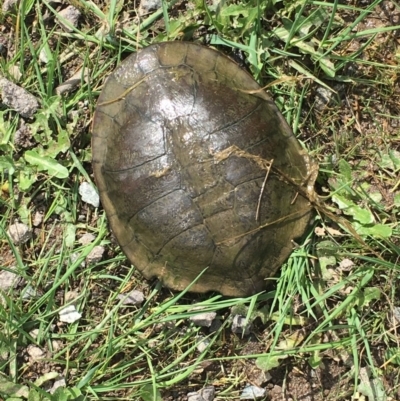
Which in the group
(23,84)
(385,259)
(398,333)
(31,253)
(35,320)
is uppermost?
(23,84)

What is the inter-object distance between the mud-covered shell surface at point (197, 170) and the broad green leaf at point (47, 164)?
0.22m

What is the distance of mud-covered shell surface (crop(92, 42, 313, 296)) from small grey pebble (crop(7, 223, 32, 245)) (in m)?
0.47

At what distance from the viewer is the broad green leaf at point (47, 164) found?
3469 millimetres

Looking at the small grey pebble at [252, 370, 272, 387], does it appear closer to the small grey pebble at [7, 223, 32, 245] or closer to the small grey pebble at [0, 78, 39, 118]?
the small grey pebble at [7, 223, 32, 245]

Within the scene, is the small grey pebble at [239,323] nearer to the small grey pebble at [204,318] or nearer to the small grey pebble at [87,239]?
the small grey pebble at [204,318]

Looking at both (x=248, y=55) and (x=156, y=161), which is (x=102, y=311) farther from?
(x=248, y=55)

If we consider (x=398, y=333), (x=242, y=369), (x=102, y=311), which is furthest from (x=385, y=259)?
(x=102, y=311)

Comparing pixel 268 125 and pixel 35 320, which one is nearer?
pixel 268 125

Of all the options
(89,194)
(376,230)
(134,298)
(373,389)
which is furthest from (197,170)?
(373,389)

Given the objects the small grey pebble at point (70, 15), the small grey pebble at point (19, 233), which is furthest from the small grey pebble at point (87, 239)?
the small grey pebble at point (70, 15)

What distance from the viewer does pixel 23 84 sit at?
3.54 meters

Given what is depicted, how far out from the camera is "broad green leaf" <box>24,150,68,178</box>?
3469mm

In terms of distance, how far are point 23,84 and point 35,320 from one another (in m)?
1.23

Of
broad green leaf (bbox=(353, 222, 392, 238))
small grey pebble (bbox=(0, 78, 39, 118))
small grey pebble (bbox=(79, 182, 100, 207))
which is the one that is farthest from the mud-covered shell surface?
small grey pebble (bbox=(0, 78, 39, 118))
